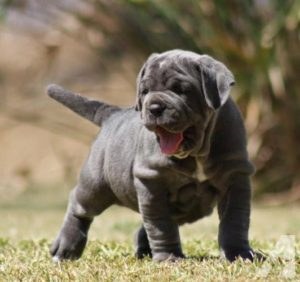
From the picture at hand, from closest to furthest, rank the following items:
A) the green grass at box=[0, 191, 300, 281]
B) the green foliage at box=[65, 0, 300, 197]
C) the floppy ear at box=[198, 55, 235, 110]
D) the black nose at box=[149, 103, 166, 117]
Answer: the green grass at box=[0, 191, 300, 281] < the black nose at box=[149, 103, 166, 117] < the floppy ear at box=[198, 55, 235, 110] < the green foliage at box=[65, 0, 300, 197]

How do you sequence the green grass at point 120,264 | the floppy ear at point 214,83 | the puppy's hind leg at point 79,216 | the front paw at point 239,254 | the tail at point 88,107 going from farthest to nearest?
the tail at point 88,107
the puppy's hind leg at point 79,216
the front paw at point 239,254
the floppy ear at point 214,83
the green grass at point 120,264

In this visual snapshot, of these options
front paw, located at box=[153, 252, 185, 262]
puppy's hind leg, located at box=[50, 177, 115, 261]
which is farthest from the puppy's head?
puppy's hind leg, located at box=[50, 177, 115, 261]

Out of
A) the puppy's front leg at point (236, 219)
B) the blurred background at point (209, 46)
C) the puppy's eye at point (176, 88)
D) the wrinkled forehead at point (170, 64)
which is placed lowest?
the blurred background at point (209, 46)

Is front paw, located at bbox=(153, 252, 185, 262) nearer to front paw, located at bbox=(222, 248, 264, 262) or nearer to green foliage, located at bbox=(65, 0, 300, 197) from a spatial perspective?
front paw, located at bbox=(222, 248, 264, 262)

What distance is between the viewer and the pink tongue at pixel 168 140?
15.7 feet

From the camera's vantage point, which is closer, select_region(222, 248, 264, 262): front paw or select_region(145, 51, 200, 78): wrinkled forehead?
select_region(145, 51, 200, 78): wrinkled forehead

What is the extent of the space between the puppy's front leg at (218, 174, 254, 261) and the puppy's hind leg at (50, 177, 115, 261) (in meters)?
0.76

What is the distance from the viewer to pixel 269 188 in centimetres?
1380

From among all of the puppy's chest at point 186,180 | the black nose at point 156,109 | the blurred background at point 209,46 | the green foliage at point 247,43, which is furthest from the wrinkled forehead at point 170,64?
the green foliage at point 247,43

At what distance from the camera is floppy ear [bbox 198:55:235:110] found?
189 inches

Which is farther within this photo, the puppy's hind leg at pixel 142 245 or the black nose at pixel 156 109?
the puppy's hind leg at pixel 142 245

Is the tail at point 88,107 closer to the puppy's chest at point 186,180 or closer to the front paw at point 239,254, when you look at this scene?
the puppy's chest at point 186,180

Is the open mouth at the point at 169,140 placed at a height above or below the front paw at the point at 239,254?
above

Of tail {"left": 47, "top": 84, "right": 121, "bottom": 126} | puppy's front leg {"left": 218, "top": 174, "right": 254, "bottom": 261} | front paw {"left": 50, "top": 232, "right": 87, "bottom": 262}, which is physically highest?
puppy's front leg {"left": 218, "top": 174, "right": 254, "bottom": 261}
